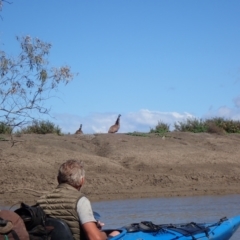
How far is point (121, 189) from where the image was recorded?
19641 millimetres

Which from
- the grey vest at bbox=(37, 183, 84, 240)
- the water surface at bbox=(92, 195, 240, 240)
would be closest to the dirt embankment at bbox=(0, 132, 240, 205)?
the water surface at bbox=(92, 195, 240, 240)

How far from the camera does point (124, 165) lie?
21.4 meters

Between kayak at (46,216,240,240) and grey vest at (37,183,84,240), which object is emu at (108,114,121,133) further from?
grey vest at (37,183,84,240)

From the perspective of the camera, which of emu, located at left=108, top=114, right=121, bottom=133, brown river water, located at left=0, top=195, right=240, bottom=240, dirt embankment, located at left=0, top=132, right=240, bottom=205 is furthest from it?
emu, located at left=108, top=114, right=121, bottom=133

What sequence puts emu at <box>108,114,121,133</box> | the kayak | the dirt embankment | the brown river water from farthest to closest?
emu at <box>108,114,121,133</box>, the dirt embankment, the brown river water, the kayak

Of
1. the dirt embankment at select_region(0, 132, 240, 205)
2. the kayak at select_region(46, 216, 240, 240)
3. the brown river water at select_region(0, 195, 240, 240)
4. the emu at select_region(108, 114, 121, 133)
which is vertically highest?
the emu at select_region(108, 114, 121, 133)

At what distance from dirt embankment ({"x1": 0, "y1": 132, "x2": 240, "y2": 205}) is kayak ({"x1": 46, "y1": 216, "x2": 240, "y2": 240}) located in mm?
8288

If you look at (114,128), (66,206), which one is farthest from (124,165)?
(66,206)

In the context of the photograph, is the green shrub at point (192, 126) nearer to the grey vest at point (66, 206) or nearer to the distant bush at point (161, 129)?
the distant bush at point (161, 129)

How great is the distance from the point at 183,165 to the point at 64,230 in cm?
Answer: 1404

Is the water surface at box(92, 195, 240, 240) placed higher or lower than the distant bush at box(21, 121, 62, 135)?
Result: lower

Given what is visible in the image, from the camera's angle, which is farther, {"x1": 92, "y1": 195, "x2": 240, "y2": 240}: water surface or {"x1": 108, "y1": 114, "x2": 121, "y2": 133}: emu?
{"x1": 108, "y1": 114, "x2": 121, "y2": 133}: emu

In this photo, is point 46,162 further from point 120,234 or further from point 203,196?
point 120,234

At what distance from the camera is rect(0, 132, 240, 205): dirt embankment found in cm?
1948
